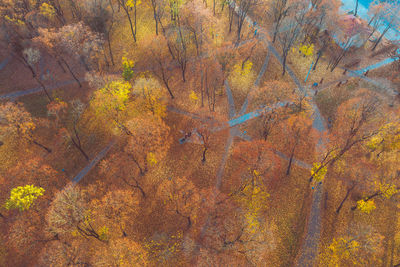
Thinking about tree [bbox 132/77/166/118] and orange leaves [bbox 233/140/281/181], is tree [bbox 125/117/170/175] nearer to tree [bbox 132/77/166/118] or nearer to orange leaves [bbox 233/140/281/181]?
tree [bbox 132/77/166/118]

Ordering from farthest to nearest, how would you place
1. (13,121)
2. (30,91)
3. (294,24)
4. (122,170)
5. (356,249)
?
(294,24)
(30,91)
(122,170)
(13,121)
(356,249)

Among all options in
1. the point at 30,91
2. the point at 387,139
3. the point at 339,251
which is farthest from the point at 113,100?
the point at 387,139

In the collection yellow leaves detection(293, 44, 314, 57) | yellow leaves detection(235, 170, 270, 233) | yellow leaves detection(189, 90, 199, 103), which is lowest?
yellow leaves detection(235, 170, 270, 233)

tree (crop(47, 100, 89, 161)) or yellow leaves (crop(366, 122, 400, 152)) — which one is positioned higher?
yellow leaves (crop(366, 122, 400, 152))

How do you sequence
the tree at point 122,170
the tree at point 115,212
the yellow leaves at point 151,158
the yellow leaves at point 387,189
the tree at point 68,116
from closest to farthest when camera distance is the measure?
the yellow leaves at point 387,189 < the tree at point 115,212 < the yellow leaves at point 151,158 < the tree at point 122,170 < the tree at point 68,116

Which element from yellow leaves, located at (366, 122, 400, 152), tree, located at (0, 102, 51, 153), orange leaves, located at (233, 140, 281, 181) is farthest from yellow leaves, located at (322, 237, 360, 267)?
tree, located at (0, 102, 51, 153)

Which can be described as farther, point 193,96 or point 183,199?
point 193,96

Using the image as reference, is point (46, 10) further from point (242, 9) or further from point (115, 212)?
point (242, 9)

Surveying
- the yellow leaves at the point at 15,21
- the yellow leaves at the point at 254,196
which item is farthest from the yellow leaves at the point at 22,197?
the yellow leaves at the point at 15,21

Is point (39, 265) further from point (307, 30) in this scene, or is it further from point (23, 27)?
point (307, 30)

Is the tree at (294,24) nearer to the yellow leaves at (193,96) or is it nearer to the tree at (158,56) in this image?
the yellow leaves at (193,96)

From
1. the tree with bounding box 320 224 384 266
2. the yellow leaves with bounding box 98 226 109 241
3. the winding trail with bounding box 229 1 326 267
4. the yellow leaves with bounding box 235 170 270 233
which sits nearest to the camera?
the tree with bounding box 320 224 384 266
